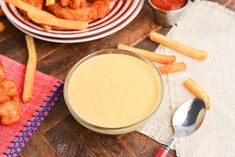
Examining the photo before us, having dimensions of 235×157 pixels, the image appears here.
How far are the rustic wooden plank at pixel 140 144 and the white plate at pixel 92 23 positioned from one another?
671 millimetres

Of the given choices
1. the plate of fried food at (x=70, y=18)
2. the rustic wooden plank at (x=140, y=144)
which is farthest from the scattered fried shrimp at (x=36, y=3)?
the rustic wooden plank at (x=140, y=144)

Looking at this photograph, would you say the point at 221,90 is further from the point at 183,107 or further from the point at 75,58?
the point at 75,58

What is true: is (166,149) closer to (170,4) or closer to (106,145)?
(106,145)

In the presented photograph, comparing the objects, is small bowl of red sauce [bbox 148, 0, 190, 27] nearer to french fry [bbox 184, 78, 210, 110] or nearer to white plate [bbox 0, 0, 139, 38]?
white plate [bbox 0, 0, 139, 38]

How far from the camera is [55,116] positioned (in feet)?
6.56

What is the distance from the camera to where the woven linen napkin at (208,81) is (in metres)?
1.82

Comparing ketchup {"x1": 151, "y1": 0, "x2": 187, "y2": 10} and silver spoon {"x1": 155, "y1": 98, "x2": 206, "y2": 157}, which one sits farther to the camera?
ketchup {"x1": 151, "y1": 0, "x2": 187, "y2": 10}

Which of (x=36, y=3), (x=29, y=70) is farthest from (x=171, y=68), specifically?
(x=36, y=3)

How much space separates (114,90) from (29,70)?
1.75 feet

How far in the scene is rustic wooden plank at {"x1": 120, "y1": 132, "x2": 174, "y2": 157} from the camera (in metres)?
1.82

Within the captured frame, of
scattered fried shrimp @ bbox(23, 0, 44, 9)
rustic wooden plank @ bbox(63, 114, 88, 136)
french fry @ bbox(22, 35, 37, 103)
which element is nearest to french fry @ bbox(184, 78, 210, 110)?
rustic wooden plank @ bbox(63, 114, 88, 136)

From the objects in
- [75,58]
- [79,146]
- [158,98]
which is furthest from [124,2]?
[79,146]

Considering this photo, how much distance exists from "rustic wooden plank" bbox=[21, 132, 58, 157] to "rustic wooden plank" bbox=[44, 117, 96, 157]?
2cm

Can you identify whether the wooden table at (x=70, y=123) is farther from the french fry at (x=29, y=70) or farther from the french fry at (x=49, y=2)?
the french fry at (x=49, y=2)
